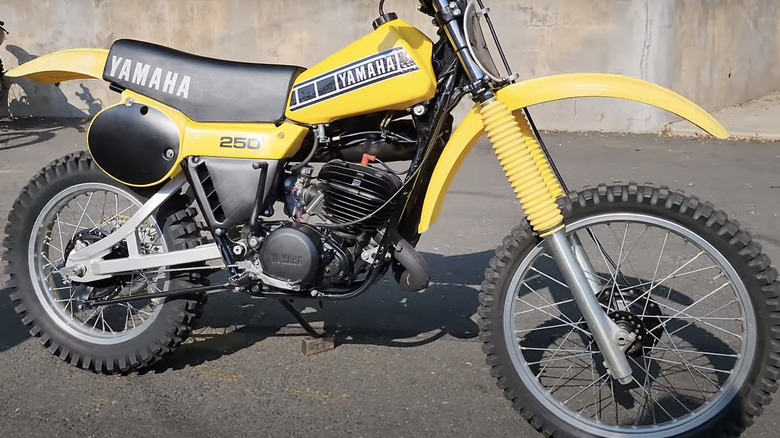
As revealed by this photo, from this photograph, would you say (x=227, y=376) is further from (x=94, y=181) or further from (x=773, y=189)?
(x=773, y=189)

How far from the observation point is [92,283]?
12.6 ft

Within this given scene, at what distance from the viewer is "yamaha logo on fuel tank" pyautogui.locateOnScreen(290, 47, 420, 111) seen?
3150mm

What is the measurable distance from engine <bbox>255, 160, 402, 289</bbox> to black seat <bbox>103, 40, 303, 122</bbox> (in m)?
0.34

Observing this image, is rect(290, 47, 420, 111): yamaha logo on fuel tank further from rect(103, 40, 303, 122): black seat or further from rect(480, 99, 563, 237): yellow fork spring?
rect(480, 99, 563, 237): yellow fork spring

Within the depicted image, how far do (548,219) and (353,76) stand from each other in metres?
0.92

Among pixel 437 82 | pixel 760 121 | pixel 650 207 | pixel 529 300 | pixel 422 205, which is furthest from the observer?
pixel 760 121

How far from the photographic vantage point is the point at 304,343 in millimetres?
4043

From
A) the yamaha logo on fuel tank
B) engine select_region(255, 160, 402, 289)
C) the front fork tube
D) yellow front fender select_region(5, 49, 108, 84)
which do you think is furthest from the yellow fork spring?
yellow front fender select_region(5, 49, 108, 84)

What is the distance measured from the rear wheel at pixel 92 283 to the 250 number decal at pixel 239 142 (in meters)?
0.46

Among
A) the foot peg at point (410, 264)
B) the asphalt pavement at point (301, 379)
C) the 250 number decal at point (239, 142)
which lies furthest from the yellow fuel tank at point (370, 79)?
the asphalt pavement at point (301, 379)

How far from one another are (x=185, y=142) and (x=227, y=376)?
109 centimetres

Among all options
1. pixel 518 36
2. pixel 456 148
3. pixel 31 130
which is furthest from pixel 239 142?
pixel 31 130

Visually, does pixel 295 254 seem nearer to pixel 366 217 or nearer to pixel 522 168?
pixel 366 217

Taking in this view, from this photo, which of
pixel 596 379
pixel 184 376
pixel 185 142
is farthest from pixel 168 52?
pixel 596 379
